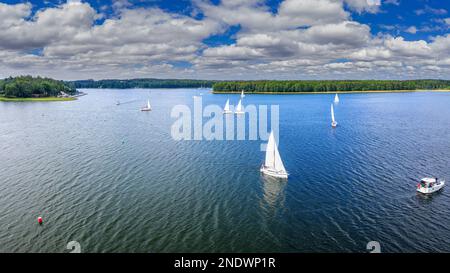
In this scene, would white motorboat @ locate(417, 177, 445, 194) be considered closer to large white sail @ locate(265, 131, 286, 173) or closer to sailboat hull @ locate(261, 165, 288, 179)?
sailboat hull @ locate(261, 165, 288, 179)

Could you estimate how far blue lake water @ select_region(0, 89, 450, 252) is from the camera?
39.1 meters

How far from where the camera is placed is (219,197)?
52.8m

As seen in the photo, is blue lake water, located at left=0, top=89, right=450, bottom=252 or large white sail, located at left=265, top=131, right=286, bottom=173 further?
large white sail, located at left=265, top=131, right=286, bottom=173

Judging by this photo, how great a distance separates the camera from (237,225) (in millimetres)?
42969

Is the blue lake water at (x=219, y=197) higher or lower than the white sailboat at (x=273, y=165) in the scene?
lower

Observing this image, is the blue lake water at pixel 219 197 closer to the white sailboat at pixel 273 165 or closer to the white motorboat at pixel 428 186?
the white motorboat at pixel 428 186

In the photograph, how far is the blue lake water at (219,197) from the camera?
128ft

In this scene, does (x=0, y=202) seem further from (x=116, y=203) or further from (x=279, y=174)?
(x=279, y=174)

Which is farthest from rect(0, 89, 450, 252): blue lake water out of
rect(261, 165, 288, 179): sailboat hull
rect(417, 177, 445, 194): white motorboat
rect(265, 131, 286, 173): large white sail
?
rect(265, 131, 286, 173): large white sail

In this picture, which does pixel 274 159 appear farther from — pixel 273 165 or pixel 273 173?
pixel 273 173

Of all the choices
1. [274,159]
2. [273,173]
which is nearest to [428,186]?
[273,173]

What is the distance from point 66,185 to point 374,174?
62.4 m

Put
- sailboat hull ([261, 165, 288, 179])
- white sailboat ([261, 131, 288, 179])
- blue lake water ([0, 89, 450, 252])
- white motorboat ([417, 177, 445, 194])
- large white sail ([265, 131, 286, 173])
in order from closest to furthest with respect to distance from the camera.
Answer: blue lake water ([0, 89, 450, 252]), white motorboat ([417, 177, 445, 194]), sailboat hull ([261, 165, 288, 179]), white sailboat ([261, 131, 288, 179]), large white sail ([265, 131, 286, 173])

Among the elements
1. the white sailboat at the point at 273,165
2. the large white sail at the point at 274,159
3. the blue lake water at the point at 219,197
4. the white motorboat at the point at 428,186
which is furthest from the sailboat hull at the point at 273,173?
the white motorboat at the point at 428,186
